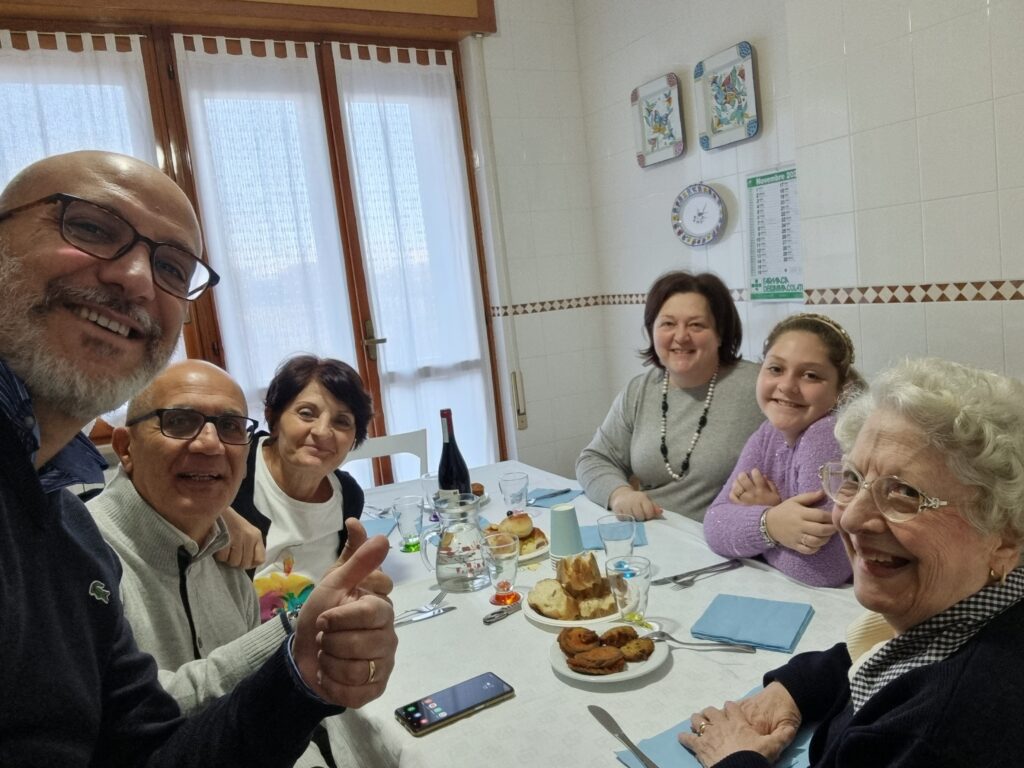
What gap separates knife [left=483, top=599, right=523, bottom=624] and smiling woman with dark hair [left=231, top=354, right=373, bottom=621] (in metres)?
0.52

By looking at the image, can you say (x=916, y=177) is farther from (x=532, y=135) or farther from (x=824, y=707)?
(x=532, y=135)

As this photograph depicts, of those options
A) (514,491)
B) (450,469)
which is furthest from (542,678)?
(450,469)

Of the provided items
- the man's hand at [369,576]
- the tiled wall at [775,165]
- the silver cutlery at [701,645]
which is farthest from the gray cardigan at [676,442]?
the man's hand at [369,576]

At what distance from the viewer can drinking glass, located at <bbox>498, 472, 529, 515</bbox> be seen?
2119mm

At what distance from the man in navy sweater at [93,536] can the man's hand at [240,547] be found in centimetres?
38

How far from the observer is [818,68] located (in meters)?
2.35

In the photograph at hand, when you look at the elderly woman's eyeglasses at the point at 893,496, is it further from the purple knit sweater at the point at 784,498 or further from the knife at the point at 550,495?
the knife at the point at 550,495

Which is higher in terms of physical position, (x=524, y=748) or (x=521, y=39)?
(x=521, y=39)

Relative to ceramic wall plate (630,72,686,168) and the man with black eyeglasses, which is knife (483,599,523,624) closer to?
the man with black eyeglasses

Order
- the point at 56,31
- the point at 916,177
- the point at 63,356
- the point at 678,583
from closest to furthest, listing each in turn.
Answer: the point at 63,356
the point at 678,583
the point at 916,177
the point at 56,31

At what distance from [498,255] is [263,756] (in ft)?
10.3

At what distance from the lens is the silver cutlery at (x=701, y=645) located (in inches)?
49.0

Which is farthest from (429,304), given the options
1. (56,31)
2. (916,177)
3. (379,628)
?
(379,628)

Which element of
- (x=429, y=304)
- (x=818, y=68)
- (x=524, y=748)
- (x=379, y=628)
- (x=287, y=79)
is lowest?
(x=524, y=748)
